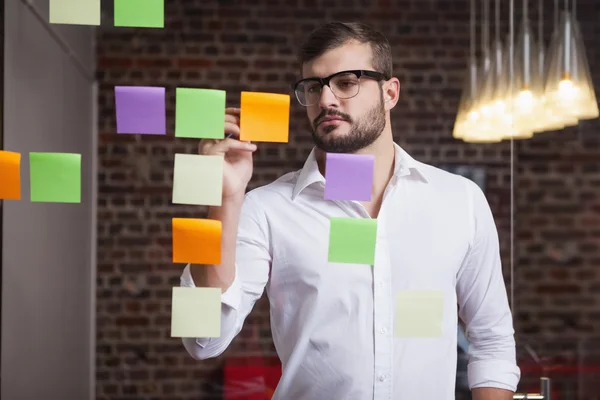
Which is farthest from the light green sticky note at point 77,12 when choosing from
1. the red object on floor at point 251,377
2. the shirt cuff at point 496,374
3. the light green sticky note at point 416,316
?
the shirt cuff at point 496,374

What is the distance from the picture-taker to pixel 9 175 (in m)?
1.47

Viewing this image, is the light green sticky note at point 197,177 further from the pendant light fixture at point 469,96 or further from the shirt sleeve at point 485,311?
the pendant light fixture at point 469,96

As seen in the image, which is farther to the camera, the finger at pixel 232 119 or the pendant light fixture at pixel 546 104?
the pendant light fixture at pixel 546 104

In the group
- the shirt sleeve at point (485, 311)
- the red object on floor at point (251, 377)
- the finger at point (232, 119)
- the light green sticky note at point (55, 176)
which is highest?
the finger at point (232, 119)

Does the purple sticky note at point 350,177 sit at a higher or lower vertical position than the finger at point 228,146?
lower

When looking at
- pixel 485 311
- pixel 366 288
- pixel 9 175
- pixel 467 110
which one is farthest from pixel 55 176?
pixel 467 110

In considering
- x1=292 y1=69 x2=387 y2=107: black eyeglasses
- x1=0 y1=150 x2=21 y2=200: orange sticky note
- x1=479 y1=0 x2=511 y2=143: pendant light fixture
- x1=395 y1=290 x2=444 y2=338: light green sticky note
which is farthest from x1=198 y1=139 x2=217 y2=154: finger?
x1=479 y1=0 x2=511 y2=143: pendant light fixture

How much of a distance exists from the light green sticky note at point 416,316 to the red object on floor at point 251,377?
19.9 inches

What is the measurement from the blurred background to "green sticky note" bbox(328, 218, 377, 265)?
1.38 ft

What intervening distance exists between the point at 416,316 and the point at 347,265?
0.55 ft

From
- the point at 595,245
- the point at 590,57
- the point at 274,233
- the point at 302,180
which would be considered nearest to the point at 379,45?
the point at 302,180

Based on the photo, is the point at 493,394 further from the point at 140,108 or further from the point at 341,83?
the point at 140,108

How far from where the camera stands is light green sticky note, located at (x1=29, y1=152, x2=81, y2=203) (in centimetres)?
146

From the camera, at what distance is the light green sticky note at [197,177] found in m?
1.46
